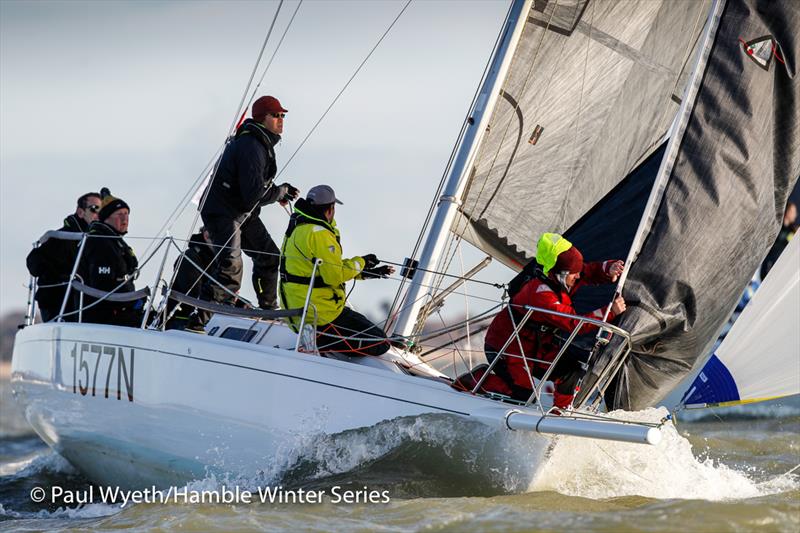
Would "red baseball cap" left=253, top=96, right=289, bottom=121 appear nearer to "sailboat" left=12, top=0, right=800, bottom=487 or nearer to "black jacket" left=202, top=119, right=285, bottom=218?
"black jacket" left=202, top=119, right=285, bottom=218

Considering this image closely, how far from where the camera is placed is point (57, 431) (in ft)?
21.7

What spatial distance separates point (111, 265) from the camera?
6820mm

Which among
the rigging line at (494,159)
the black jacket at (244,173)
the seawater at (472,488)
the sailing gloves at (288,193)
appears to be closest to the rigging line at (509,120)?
the rigging line at (494,159)

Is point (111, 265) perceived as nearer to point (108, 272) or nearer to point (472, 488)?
point (108, 272)

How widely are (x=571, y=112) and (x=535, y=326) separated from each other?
2558 millimetres

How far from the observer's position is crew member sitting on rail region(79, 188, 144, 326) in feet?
22.3

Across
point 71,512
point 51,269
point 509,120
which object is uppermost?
point 509,120

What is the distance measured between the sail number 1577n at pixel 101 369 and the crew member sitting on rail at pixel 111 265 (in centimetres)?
60

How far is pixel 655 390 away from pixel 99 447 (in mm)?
3252

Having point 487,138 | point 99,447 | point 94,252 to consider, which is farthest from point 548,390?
point 94,252

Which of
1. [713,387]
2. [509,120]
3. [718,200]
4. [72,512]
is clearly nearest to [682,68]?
[509,120]

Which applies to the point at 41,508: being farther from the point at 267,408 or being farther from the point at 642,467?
the point at 642,467

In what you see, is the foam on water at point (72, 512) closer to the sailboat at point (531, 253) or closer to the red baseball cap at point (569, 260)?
the sailboat at point (531, 253)

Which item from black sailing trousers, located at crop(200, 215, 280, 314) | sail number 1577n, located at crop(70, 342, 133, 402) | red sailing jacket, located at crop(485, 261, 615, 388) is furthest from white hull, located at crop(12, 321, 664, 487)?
black sailing trousers, located at crop(200, 215, 280, 314)
